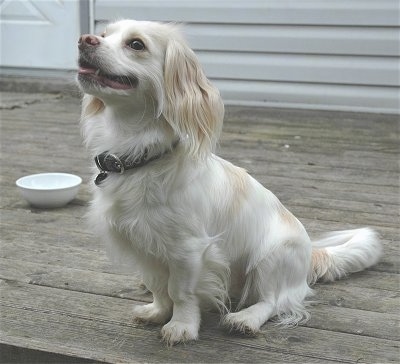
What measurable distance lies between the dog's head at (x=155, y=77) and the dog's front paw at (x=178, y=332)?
571mm

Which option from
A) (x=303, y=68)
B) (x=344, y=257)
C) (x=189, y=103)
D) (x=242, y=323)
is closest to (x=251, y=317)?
(x=242, y=323)

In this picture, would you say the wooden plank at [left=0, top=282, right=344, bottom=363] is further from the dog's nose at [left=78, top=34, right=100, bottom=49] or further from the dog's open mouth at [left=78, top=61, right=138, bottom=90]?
the dog's nose at [left=78, top=34, right=100, bottom=49]

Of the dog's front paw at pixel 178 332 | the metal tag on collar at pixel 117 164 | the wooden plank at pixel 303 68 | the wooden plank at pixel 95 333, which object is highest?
the metal tag on collar at pixel 117 164

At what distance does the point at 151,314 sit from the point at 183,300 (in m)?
0.15

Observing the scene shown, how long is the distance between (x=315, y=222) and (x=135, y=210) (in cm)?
141

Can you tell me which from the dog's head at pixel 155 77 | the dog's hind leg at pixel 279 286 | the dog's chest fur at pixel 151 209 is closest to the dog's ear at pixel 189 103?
the dog's head at pixel 155 77

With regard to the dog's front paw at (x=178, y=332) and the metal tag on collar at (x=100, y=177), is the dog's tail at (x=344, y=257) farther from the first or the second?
the metal tag on collar at (x=100, y=177)

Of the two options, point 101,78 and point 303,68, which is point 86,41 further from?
point 303,68

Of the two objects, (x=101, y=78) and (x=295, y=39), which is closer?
(x=101, y=78)

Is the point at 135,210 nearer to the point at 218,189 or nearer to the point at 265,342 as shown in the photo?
the point at 218,189

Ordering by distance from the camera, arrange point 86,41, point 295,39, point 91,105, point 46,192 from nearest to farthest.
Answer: point 86,41 → point 91,105 → point 46,192 → point 295,39

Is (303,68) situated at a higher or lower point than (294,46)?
lower

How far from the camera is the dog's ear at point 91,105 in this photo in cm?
225

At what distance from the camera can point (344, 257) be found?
2.60 metres
